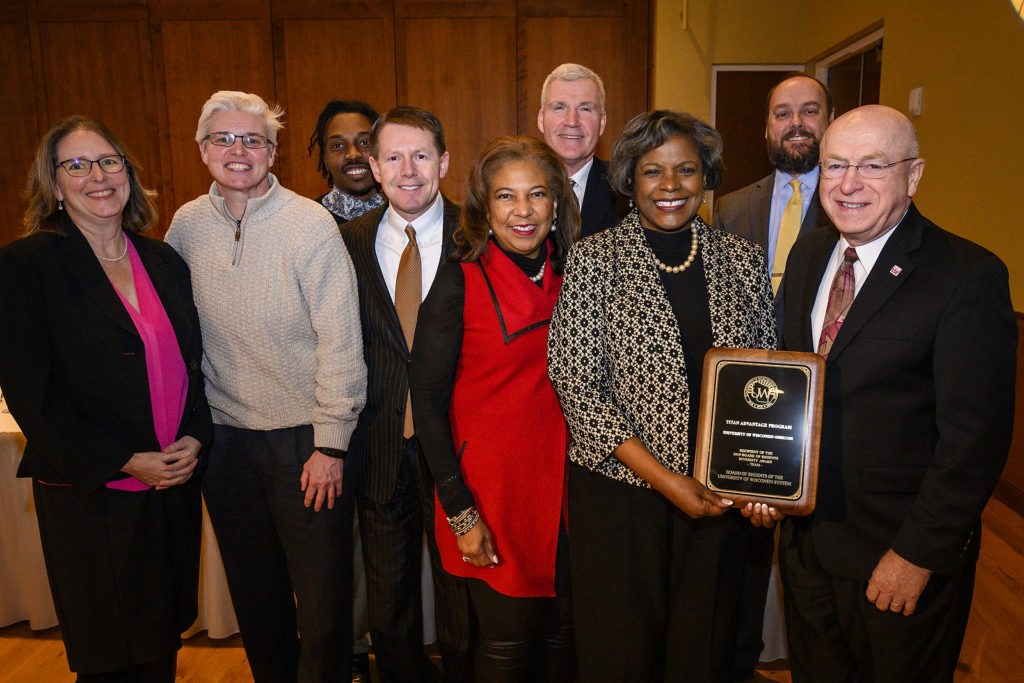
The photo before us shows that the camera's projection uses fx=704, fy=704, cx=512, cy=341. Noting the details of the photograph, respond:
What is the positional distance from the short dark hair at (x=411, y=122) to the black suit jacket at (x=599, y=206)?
1.86 ft

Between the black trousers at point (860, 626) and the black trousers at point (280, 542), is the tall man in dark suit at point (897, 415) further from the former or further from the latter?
the black trousers at point (280, 542)

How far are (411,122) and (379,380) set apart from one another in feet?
2.59

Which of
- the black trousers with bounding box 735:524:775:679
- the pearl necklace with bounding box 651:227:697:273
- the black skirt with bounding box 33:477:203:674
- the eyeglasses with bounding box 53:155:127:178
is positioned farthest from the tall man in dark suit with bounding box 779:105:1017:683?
the eyeglasses with bounding box 53:155:127:178

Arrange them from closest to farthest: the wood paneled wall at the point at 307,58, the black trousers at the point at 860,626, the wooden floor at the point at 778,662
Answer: the black trousers at the point at 860,626, the wooden floor at the point at 778,662, the wood paneled wall at the point at 307,58

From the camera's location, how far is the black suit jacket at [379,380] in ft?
6.84

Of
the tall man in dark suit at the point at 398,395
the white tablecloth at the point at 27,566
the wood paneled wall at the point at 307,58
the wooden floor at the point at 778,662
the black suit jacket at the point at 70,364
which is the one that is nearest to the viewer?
the black suit jacket at the point at 70,364

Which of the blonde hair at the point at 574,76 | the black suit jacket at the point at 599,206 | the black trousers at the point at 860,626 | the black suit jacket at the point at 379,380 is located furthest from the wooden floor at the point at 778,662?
the blonde hair at the point at 574,76

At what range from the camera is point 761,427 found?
1534mm

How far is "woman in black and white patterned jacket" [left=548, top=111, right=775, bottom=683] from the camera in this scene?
5.49 ft

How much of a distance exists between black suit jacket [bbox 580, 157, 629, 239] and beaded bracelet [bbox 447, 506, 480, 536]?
108cm

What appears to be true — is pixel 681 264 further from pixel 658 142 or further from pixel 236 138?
pixel 236 138

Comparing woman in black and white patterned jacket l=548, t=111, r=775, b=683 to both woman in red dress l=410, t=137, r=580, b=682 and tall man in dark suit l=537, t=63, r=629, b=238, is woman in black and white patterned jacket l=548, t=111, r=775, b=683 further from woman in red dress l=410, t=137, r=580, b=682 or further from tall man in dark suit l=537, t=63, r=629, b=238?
tall man in dark suit l=537, t=63, r=629, b=238

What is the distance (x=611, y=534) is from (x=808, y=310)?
731 mm

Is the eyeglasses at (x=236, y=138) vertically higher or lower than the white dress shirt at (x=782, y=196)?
higher
